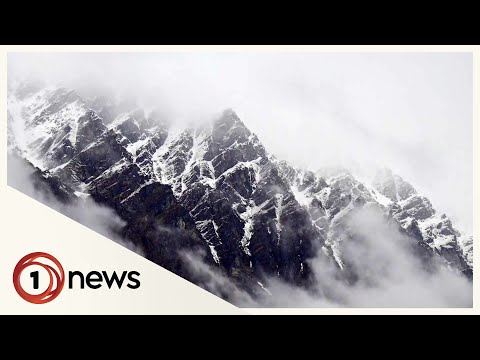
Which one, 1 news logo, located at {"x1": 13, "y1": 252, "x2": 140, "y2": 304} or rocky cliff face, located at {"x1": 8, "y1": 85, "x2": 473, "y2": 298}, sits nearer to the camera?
1 news logo, located at {"x1": 13, "y1": 252, "x2": 140, "y2": 304}

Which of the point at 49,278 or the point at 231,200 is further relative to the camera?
the point at 231,200

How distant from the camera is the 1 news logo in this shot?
29.2 meters

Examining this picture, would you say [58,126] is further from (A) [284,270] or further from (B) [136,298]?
(B) [136,298]

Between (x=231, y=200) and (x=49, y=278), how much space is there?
131216 mm

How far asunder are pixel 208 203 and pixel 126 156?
2690 cm

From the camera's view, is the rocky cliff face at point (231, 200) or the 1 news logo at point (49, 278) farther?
the rocky cliff face at point (231, 200)

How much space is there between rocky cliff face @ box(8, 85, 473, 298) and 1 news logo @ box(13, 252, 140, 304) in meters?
79.6

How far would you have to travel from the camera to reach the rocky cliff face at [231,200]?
122 metres

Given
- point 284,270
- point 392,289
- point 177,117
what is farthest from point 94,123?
point 392,289

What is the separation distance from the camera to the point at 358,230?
148 metres

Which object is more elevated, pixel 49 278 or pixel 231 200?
pixel 49 278

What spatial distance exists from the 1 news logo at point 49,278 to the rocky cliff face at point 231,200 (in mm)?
79601

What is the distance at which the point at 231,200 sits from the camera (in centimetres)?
16038

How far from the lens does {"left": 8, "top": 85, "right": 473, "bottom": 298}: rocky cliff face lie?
12244cm
